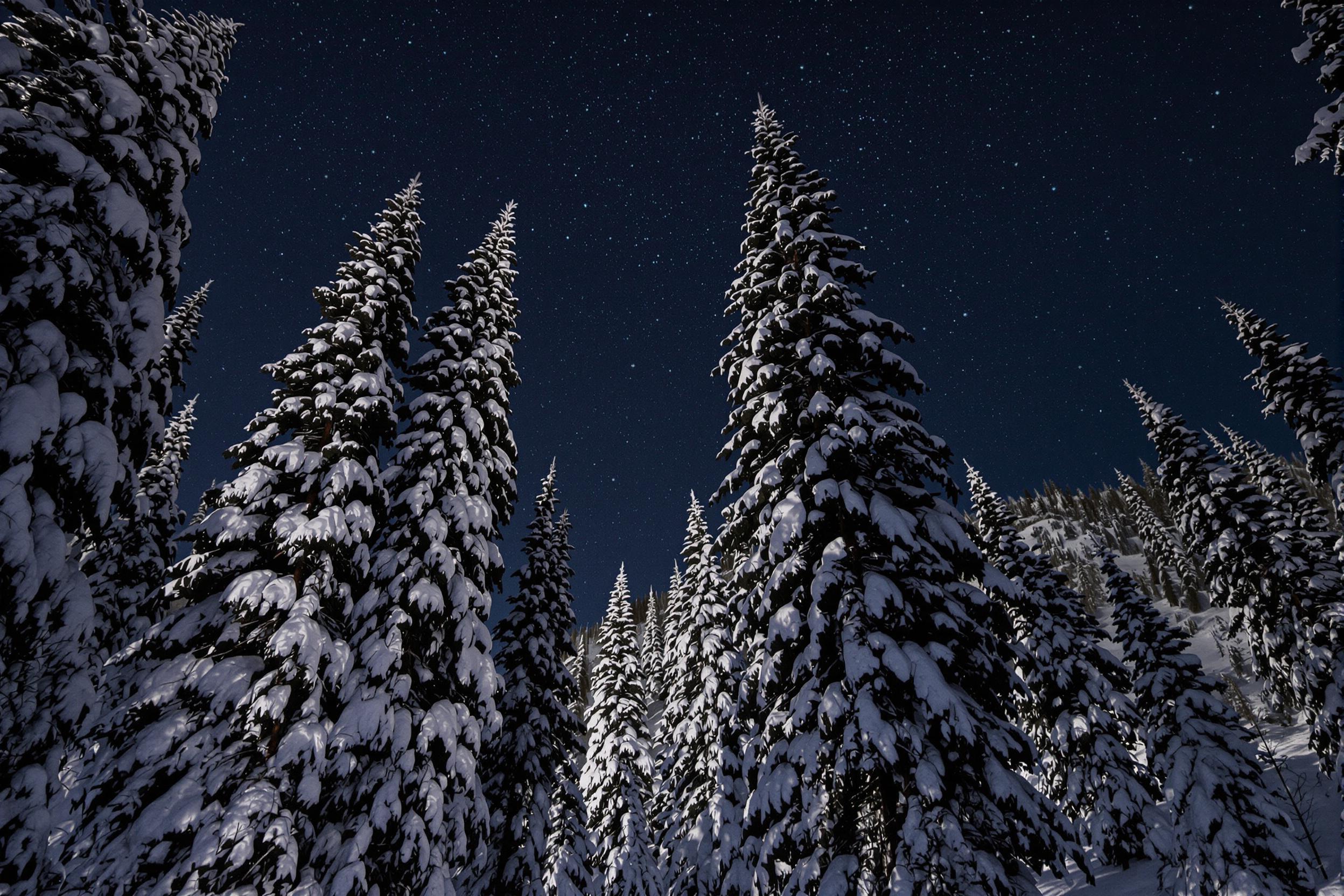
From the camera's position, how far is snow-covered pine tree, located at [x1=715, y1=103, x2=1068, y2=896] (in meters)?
7.59

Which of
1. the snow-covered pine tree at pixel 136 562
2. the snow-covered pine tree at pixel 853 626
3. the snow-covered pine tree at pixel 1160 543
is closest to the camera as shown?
the snow-covered pine tree at pixel 853 626

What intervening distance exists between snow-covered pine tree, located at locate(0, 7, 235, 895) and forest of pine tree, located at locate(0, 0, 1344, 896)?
45 mm

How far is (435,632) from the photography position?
1170 centimetres

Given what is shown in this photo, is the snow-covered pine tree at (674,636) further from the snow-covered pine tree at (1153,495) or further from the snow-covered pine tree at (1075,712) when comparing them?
the snow-covered pine tree at (1153,495)

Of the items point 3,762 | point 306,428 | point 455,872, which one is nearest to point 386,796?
point 455,872

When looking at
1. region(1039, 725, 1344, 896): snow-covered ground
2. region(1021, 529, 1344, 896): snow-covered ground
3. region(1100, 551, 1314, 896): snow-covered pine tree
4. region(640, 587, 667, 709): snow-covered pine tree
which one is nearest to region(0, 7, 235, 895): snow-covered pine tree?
region(1021, 529, 1344, 896): snow-covered ground

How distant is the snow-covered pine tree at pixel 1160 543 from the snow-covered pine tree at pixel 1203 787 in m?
31.2

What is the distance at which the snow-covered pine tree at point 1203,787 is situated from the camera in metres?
14.5

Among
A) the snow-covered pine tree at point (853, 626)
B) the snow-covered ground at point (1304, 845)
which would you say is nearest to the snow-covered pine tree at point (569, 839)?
the snow-covered pine tree at point (853, 626)

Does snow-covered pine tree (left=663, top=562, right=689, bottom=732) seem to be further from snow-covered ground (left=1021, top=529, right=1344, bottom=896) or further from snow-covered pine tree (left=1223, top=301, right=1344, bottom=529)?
snow-covered pine tree (left=1223, top=301, right=1344, bottom=529)

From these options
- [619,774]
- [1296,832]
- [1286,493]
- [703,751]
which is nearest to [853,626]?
[703,751]

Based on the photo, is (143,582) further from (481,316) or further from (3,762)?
(481,316)

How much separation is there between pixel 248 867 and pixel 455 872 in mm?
4158

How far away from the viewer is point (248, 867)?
323 inches
